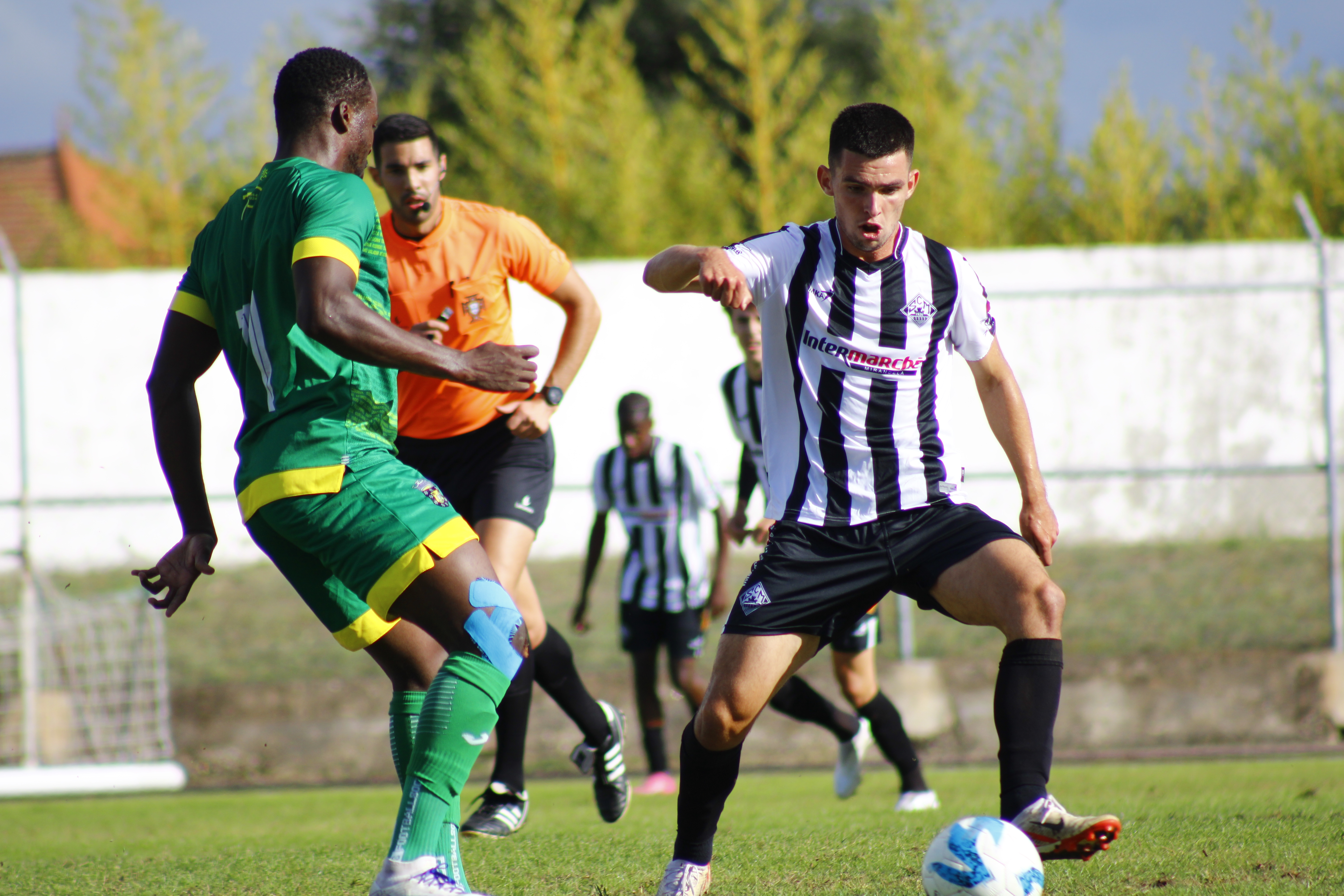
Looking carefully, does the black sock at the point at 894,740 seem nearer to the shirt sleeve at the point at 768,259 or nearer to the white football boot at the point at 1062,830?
the white football boot at the point at 1062,830

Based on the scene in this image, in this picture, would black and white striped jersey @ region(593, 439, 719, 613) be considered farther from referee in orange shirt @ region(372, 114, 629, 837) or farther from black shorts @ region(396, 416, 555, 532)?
black shorts @ region(396, 416, 555, 532)

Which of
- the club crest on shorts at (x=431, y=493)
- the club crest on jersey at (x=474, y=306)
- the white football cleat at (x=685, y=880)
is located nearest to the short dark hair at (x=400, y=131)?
the club crest on jersey at (x=474, y=306)

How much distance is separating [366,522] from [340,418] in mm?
277

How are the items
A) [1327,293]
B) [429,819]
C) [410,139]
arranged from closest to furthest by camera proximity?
[429,819]
[410,139]
[1327,293]

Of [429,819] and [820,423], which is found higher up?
[820,423]

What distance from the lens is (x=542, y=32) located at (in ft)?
46.4

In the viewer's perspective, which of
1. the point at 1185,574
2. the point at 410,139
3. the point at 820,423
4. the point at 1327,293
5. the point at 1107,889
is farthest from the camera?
the point at 1185,574

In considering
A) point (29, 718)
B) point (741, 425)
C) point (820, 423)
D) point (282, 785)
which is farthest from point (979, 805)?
point (29, 718)

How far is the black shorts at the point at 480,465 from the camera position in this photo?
16.0 ft

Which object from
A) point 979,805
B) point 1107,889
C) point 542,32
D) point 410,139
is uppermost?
point 542,32

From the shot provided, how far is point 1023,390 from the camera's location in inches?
416

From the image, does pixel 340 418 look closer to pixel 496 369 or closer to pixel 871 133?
pixel 496 369

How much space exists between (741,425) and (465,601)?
378 cm

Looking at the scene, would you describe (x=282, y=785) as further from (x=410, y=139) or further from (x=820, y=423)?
(x=820, y=423)
